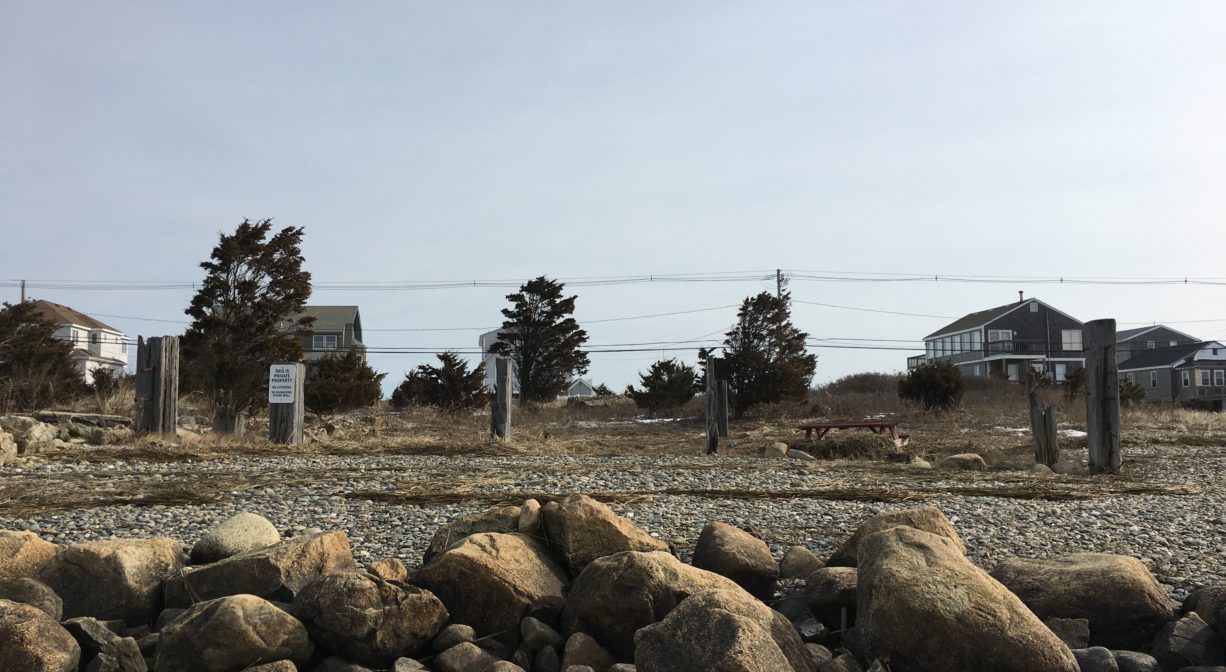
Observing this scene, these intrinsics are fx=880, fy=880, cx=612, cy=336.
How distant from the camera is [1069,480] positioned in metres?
10.0

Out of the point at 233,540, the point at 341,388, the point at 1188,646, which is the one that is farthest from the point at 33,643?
the point at 341,388

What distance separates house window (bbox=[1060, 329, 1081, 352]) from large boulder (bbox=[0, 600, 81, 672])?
61.8m

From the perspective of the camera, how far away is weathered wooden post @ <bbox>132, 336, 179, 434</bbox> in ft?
48.2

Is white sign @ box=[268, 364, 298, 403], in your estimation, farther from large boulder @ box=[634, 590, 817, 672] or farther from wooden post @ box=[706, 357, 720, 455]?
large boulder @ box=[634, 590, 817, 672]

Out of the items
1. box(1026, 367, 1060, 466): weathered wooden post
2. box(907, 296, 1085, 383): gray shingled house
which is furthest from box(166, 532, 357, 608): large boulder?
box(907, 296, 1085, 383): gray shingled house

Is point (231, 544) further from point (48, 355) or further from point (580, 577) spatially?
point (48, 355)

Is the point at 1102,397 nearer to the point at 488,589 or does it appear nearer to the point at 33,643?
the point at 488,589

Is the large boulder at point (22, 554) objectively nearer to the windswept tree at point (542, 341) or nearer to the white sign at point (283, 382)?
the white sign at point (283, 382)

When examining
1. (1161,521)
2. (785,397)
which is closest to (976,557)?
(1161,521)

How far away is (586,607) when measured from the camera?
452 cm

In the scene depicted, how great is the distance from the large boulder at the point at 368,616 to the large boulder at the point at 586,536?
918 mm

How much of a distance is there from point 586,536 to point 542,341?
112 feet

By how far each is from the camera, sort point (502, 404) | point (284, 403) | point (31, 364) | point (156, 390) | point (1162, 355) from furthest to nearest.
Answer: point (1162, 355)
point (31, 364)
point (502, 404)
point (284, 403)
point (156, 390)

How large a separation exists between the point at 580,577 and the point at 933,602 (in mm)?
1849
